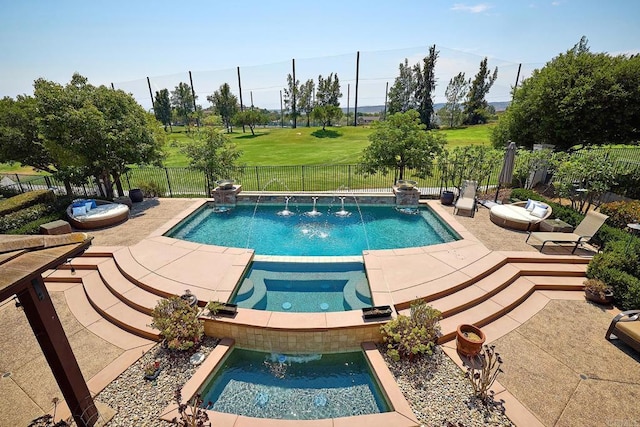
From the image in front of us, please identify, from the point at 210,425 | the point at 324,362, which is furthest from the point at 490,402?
the point at 210,425

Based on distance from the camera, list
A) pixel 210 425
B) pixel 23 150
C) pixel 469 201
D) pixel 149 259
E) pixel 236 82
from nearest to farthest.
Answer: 1. pixel 210 425
2. pixel 149 259
3. pixel 469 201
4. pixel 23 150
5. pixel 236 82

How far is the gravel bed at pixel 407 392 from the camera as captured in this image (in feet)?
13.5

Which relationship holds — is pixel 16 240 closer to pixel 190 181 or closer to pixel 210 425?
pixel 210 425

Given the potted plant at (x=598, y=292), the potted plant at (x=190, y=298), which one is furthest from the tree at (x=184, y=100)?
the potted plant at (x=598, y=292)

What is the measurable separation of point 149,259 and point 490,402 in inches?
319

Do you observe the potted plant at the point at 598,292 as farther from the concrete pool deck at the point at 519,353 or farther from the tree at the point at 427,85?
the tree at the point at 427,85

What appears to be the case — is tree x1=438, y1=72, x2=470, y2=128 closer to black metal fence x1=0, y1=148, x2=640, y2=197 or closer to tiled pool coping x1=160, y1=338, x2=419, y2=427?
black metal fence x1=0, y1=148, x2=640, y2=197

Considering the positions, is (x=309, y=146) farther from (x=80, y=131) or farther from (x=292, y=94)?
(x=80, y=131)

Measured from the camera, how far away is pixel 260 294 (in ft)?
22.1

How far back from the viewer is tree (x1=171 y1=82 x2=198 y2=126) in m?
58.9

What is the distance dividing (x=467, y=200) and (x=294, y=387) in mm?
9599

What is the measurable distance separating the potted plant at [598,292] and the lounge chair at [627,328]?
89cm

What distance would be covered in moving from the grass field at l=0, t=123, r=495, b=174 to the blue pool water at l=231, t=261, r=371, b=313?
15.8m

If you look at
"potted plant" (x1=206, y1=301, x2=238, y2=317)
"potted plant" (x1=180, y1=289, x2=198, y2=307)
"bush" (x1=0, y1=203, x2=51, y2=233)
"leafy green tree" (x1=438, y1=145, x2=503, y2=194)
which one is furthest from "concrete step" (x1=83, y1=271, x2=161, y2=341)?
"leafy green tree" (x1=438, y1=145, x2=503, y2=194)
